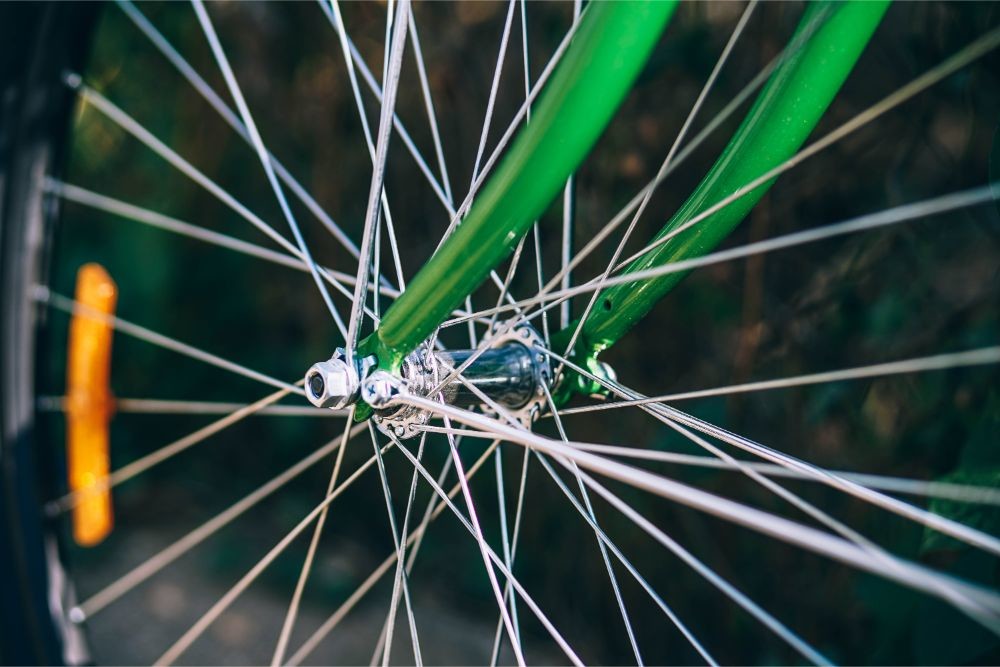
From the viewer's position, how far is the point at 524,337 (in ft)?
2.02

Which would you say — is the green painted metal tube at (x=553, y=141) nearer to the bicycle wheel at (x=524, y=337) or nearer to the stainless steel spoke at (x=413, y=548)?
the bicycle wheel at (x=524, y=337)

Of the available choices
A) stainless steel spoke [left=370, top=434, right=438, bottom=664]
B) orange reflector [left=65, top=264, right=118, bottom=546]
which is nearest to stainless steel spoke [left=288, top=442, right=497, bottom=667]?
stainless steel spoke [left=370, top=434, right=438, bottom=664]

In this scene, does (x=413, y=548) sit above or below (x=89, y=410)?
below

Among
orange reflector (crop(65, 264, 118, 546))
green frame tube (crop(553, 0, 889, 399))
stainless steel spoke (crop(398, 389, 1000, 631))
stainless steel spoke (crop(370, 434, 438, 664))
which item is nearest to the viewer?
stainless steel spoke (crop(398, 389, 1000, 631))

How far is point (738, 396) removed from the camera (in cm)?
96

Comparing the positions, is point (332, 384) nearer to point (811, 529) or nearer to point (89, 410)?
point (811, 529)

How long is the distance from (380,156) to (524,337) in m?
0.16

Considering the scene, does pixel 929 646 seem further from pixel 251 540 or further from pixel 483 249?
pixel 251 540

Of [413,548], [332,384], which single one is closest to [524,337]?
[332,384]

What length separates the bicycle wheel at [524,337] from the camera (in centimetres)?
54

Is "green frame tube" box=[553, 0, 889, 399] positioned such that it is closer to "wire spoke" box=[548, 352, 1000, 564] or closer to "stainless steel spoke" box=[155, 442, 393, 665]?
"wire spoke" box=[548, 352, 1000, 564]

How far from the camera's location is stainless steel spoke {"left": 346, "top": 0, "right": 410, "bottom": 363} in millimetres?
539

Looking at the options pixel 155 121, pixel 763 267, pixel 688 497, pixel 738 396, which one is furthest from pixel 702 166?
pixel 155 121

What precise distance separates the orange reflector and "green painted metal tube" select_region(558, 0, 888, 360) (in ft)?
1.94
